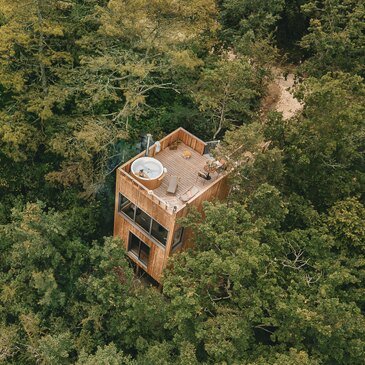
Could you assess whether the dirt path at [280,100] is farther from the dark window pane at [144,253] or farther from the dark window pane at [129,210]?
the dark window pane at [144,253]

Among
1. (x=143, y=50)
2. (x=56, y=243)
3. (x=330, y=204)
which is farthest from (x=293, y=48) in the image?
(x=56, y=243)

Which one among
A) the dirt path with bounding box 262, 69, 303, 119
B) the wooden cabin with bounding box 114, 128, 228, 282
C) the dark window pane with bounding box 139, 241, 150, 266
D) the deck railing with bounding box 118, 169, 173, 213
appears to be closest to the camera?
A: the deck railing with bounding box 118, 169, 173, 213

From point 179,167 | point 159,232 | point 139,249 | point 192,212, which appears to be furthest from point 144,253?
point 192,212

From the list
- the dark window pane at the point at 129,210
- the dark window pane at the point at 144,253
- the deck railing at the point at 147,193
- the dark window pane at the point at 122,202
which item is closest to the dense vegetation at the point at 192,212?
the deck railing at the point at 147,193

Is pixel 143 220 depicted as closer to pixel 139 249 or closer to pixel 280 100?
pixel 139 249

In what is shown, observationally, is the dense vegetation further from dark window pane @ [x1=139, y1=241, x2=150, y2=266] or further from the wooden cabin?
dark window pane @ [x1=139, y1=241, x2=150, y2=266]

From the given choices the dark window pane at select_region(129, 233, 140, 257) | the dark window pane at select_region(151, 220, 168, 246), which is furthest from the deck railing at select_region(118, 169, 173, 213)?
the dark window pane at select_region(129, 233, 140, 257)
